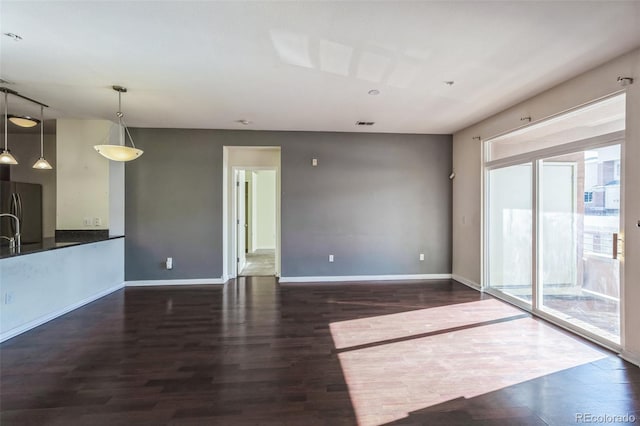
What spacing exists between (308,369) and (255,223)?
289 inches

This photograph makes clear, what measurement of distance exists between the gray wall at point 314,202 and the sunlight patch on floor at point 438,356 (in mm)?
1939

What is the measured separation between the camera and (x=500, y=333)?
3.09m

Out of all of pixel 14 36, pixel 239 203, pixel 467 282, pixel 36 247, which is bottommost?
pixel 467 282

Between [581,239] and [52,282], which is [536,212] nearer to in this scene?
[581,239]

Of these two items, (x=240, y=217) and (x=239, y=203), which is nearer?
(x=239, y=203)

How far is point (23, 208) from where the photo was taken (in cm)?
480

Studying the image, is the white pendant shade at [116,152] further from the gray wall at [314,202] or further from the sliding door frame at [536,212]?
the sliding door frame at [536,212]

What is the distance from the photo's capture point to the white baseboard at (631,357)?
2.44 m

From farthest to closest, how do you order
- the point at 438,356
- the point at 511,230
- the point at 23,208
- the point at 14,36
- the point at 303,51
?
the point at 23,208, the point at 511,230, the point at 438,356, the point at 303,51, the point at 14,36

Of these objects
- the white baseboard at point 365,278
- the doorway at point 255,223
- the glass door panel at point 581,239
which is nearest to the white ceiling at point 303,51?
the glass door panel at point 581,239

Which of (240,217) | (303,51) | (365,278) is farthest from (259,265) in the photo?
(303,51)

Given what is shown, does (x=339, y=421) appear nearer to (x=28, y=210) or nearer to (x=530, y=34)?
(x=530, y=34)

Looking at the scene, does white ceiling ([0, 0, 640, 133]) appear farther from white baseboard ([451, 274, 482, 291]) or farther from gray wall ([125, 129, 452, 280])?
white baseboard ([451, 274, 482, 291])

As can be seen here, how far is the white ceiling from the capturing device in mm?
2006
